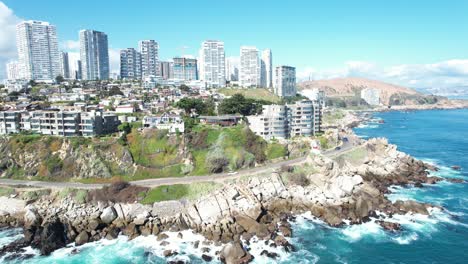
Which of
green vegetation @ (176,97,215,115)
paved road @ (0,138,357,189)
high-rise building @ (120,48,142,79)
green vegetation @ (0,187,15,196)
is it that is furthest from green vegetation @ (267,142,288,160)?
high-rise building @ (120,48,142,79)

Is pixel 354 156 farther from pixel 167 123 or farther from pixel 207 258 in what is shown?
pixel 207 258

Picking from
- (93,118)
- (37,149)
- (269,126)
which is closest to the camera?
(37,149)

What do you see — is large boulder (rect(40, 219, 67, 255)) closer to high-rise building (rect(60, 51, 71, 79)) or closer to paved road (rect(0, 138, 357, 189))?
paved road (rect(0, 138, 357, 189))

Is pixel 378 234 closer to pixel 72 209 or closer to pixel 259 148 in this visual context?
pixel 259 148

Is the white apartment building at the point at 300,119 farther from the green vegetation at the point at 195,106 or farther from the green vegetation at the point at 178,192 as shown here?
the green vegetation at the point at 178,192

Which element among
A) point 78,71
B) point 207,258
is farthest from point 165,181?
point 78,71

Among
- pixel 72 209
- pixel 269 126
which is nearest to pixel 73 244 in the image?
pixel 72 209
